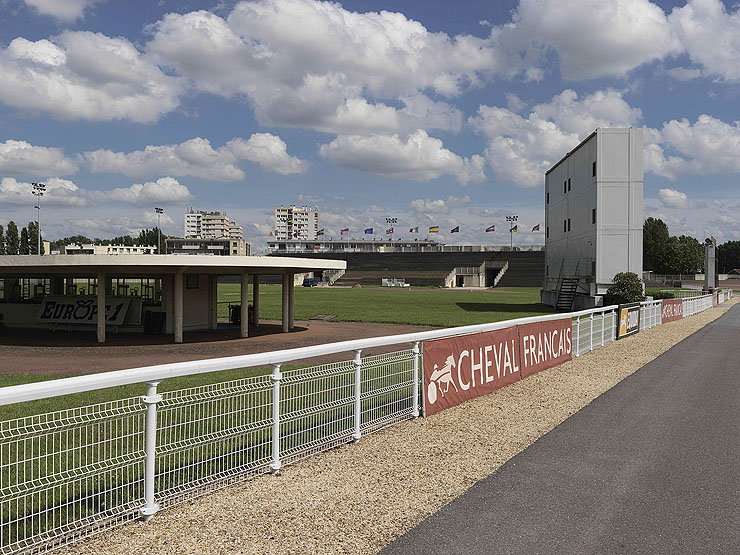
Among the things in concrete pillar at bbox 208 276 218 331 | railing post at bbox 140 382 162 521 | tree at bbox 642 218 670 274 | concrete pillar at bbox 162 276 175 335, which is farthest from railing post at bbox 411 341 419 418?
tree at bbox 642 218 670 274

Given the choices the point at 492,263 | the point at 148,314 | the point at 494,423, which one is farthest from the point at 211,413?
the point at 492,263

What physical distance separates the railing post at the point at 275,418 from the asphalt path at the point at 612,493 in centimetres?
199

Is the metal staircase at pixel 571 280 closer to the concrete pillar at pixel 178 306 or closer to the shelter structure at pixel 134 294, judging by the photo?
the shelter structure at pixel 134 294

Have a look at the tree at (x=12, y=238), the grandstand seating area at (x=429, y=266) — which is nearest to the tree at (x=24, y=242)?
the tree at (x=12, y=238)

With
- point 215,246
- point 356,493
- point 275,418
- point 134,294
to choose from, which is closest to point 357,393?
point 275,418

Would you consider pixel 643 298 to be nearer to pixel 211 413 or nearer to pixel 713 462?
pixel 713 462

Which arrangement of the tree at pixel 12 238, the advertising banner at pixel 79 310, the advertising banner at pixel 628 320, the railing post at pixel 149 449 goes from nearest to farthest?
the railing post at pixel 149 449 → the advertising banner at pixel 628 320 → the advertising banner at pixel 79 310 → the tree at pixel 12 238

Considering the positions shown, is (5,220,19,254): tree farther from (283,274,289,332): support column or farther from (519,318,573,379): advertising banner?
(519,318,573,379): advertising banner

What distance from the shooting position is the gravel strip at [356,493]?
4895 millimetres

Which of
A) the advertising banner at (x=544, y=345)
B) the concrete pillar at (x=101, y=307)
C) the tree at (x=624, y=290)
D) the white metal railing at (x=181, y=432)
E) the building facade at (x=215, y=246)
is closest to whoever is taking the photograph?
the white metal railing at (x=181, y=432)

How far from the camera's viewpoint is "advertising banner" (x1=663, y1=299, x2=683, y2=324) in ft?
102

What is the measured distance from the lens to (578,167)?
123ft

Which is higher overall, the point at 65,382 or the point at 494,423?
the point at 65,382

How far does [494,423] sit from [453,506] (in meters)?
3.52
